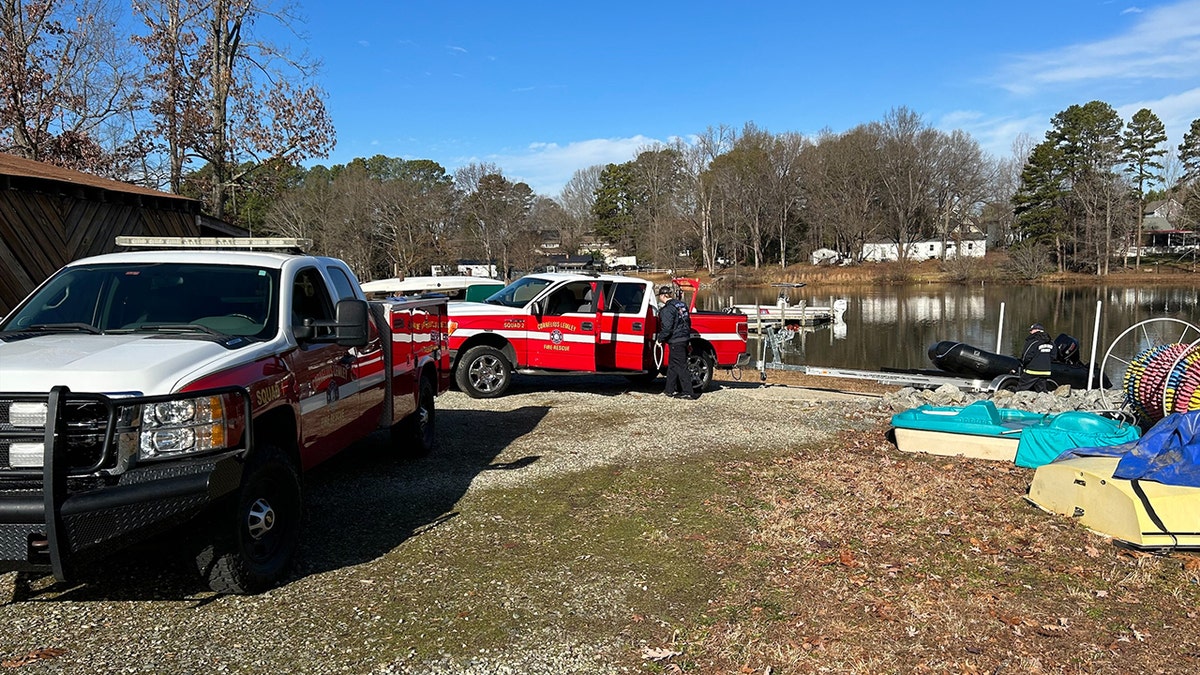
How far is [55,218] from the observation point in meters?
11.3

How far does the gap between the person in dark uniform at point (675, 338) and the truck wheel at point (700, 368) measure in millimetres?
592

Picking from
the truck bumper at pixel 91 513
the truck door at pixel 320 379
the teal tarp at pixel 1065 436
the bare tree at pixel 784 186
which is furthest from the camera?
the bare tree at pixel 784 186

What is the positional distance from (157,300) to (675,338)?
8.26 meters

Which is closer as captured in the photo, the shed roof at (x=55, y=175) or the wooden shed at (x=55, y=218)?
the wooden shed at (x=55, y=218)

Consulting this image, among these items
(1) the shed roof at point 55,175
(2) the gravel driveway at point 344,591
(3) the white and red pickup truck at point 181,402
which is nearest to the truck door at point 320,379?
(3) the white and red pickup truck at point 181,402

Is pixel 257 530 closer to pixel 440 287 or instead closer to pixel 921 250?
pixel 440 287

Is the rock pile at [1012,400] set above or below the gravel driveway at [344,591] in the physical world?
below

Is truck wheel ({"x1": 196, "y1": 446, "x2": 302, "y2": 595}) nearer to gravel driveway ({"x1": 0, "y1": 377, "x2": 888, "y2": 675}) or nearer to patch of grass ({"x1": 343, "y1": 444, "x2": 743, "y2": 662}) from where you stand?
gravel driveway ({"x1": 0, "y1": 377, "x2": 888, "y2": 675})

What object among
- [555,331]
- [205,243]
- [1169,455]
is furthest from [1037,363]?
[205,243]

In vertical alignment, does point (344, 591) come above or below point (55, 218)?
below

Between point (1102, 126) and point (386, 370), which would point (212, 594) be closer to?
point (386, 370)

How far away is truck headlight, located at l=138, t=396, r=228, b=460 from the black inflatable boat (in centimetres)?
1533

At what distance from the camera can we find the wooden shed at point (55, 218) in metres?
10.6

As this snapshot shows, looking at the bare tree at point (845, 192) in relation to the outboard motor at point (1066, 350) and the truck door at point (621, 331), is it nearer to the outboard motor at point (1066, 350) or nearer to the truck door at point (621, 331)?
the outboard motor at point (1066, 350)
